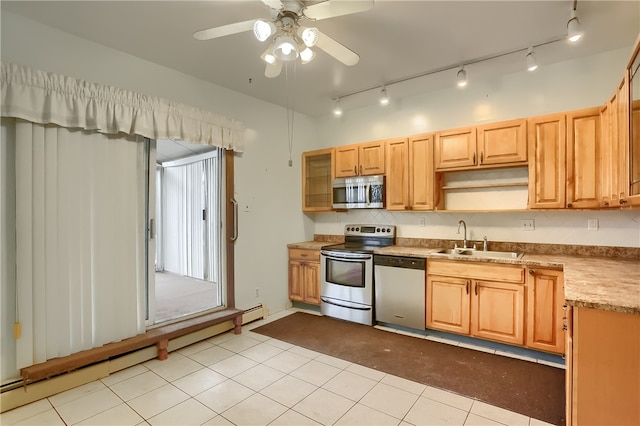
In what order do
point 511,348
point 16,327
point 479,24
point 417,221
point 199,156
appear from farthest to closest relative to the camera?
point 199,156 → point 417,221 → point 511,348 → point 479,24 → point 16,327

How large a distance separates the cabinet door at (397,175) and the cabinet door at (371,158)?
97 millimetres

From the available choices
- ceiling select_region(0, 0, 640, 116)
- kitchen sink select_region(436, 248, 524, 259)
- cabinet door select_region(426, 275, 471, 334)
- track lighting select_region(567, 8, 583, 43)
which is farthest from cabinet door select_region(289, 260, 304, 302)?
track lighting select_region(567, 8, 583, 43)

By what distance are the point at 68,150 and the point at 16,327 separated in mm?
1352

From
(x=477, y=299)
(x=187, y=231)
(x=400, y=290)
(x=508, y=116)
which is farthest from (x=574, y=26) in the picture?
(x=187, y=231)

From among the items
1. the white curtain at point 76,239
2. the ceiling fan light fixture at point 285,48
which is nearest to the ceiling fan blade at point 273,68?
the ceiling fan light fixture at point 285,48

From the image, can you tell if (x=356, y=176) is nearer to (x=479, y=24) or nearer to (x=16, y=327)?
A: (x=479, y=24)

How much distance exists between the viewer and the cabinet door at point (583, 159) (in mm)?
2717

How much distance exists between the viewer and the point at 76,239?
2496 millimetres

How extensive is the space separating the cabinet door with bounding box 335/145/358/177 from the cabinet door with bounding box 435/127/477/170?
108 cm

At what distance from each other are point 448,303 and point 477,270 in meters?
0.47

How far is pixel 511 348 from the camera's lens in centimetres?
300

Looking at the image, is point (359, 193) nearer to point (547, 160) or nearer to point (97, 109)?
point (547, 160)

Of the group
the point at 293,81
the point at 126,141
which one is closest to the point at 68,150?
the point at 126,141

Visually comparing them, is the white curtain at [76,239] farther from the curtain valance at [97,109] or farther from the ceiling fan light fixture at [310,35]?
the ceiling fan light fixture at [310,35]
